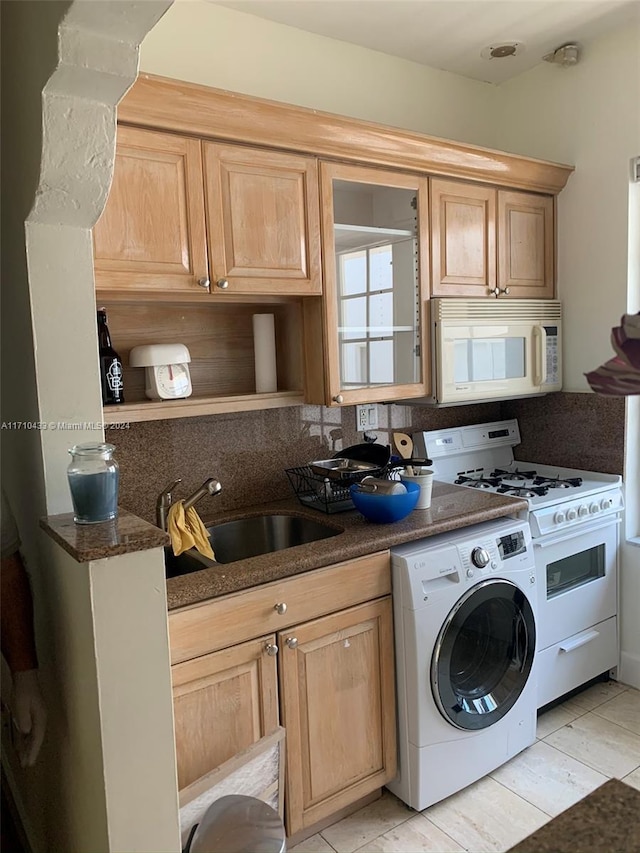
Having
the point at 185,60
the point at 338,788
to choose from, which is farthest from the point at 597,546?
the point at 185,60

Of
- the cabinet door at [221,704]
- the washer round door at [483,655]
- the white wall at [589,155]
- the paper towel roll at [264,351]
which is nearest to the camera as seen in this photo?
the cabinet door at [221,704]

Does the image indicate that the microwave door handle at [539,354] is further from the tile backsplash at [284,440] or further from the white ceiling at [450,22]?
the white ceiling at [450,22]

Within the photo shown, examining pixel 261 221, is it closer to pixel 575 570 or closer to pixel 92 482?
pixel 92 482

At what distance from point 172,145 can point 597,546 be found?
2.26 metres

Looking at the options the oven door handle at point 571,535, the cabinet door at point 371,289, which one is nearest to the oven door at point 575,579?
the oven door handle at point 571,535

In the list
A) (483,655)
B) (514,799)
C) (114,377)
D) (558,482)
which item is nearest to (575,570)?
(558,482)

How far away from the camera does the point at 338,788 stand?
6.47ft

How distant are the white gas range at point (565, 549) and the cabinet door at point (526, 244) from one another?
28.5 inches

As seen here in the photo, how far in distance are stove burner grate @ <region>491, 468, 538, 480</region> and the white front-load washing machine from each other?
640mm

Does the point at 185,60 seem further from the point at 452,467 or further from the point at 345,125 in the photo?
the point at 452,467

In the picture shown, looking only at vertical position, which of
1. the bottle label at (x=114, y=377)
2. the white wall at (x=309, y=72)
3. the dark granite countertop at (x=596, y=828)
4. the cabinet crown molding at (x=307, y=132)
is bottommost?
the dark granite countertop at (x=596, y=828)

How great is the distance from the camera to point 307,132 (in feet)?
6.83

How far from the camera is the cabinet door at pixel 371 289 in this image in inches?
88.5

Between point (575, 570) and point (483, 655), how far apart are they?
640 millimetres
